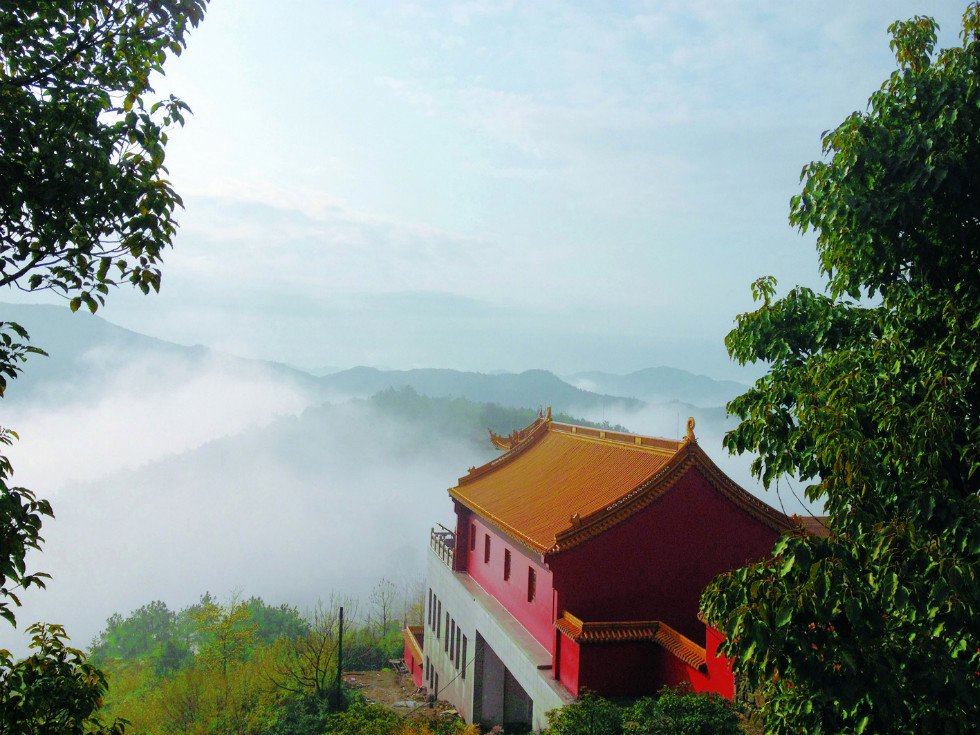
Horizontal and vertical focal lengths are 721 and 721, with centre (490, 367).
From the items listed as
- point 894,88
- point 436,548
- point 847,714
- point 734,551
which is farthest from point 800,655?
point 436,548

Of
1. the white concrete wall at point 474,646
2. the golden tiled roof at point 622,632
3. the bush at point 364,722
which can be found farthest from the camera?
the bush at point 364,722

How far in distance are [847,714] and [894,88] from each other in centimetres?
526

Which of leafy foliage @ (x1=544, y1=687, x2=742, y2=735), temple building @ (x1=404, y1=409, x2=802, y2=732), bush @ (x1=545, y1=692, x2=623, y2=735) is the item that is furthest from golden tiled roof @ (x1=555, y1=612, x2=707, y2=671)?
bush @ (x1=545, y1=692, x2=623, y2=735)

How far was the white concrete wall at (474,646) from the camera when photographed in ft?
48.1

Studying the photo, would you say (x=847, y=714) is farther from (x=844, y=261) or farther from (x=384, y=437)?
(x=384, y=437)

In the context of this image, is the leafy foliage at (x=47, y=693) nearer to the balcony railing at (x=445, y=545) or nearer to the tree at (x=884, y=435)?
the tree at (x=884, y=435)

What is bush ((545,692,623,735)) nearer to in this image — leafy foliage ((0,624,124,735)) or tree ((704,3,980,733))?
tree ((704,3,980,733))

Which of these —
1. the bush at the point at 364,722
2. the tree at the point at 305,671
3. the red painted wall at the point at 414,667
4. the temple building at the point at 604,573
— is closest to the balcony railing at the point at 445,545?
the temple building at the point at 604,573

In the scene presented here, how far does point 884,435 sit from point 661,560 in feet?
33.9

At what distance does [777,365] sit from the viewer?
25.5 feet

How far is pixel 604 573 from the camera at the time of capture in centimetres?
1505

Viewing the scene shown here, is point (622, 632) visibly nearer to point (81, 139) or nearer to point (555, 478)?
point (555, 478)

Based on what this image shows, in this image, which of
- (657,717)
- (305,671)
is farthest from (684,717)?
(305,671)

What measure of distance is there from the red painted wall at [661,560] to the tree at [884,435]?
8260 millimetres
